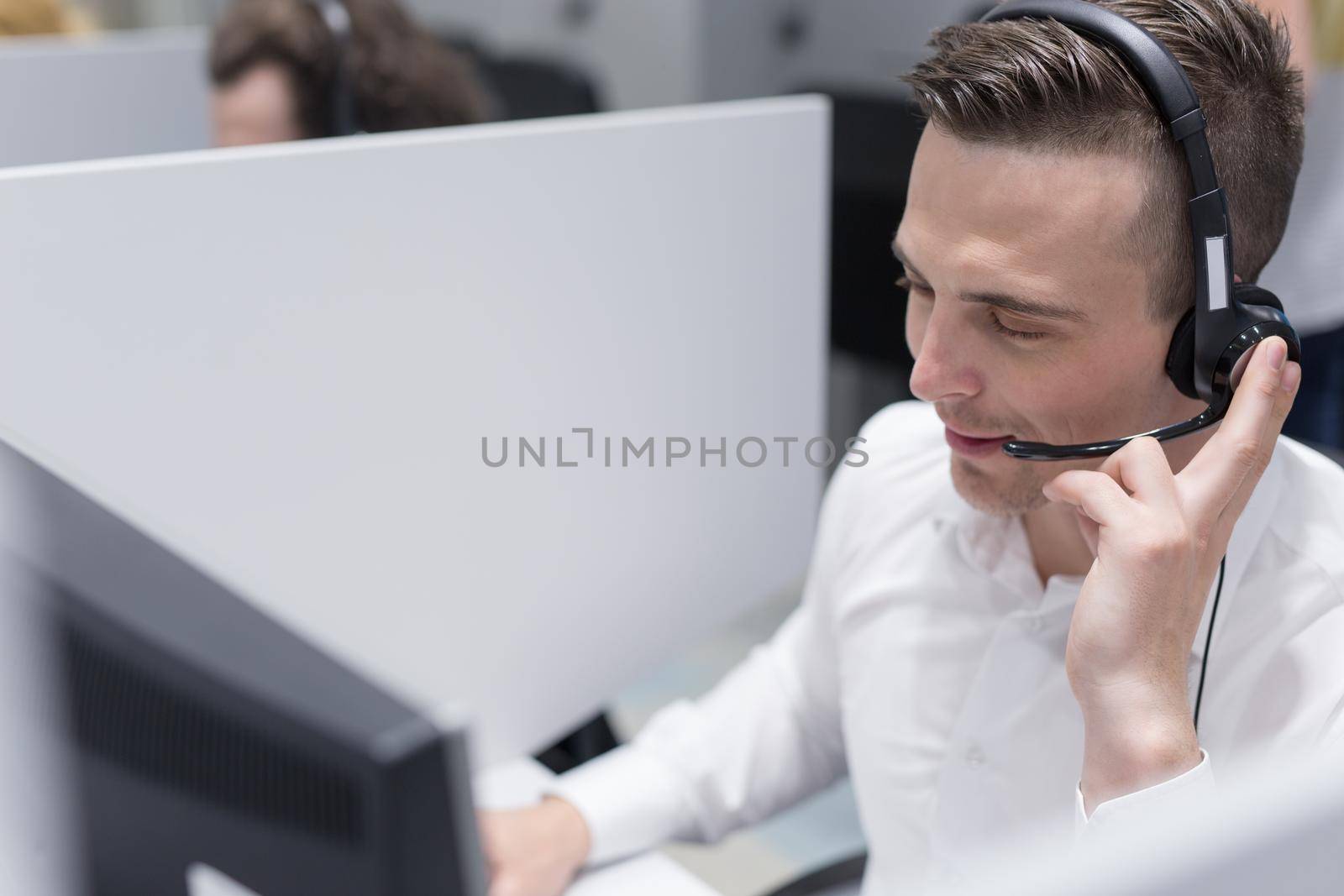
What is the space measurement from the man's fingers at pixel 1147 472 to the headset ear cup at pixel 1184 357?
0.07 metres

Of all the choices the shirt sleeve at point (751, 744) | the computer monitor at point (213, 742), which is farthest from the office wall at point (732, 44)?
the computer monitor at point (213, 742)

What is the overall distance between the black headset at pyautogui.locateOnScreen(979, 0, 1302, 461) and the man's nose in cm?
5

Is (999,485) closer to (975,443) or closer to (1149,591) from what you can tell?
(975,443)

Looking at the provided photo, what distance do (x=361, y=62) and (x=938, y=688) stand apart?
3.71 feet

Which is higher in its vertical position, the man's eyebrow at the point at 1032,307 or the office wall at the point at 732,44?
the man's eyebrow at the point at 1032,307

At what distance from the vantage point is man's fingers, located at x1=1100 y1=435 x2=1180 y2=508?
2.06 feet

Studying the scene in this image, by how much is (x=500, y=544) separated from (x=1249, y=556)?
52cm

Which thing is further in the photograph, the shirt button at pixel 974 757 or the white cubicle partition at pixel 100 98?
the white cubicle partition at pixel 100 98

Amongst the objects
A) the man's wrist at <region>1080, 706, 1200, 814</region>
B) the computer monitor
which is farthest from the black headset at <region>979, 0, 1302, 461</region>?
the computer monitor

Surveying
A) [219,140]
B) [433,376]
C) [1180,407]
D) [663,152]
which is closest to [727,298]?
[663,152]

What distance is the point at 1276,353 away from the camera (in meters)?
0.67

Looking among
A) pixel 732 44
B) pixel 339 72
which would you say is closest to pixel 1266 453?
pixel 339 72

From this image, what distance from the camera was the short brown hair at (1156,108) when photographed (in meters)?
0.67

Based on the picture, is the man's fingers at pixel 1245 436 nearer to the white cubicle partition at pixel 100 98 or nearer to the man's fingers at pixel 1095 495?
the man's fingers at pixel 1095 495
